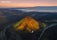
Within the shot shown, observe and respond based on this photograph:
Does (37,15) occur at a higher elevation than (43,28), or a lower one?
higher

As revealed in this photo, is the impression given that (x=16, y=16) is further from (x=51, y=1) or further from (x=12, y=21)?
(x=51, y=1)

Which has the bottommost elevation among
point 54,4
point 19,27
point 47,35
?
point 47,35

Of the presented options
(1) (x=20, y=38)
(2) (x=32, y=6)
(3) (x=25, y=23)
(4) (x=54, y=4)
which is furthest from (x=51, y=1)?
(1) (x=20, y=38)

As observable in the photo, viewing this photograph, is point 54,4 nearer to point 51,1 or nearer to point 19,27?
point 51,1

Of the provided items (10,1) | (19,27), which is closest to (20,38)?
(19,27)

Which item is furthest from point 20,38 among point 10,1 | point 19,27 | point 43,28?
point 10,1

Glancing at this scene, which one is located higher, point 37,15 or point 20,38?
point 37,15
